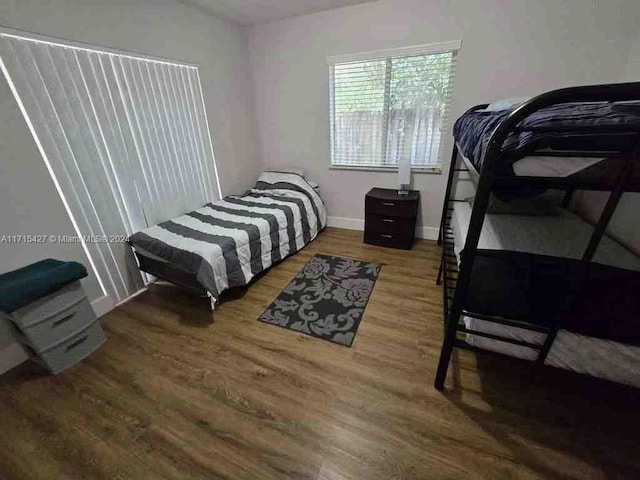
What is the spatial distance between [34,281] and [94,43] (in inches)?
65.5

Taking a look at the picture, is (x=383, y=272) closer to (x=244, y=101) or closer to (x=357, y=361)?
(x=357, y=361)

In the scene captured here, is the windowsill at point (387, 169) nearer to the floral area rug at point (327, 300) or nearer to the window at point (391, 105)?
the window at point (391, 105)

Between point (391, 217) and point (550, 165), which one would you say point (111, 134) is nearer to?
point (391, 217)

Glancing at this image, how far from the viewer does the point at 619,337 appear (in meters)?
0.96

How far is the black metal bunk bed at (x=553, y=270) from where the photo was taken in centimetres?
79

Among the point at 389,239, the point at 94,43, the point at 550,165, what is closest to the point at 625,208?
the point at 550,165

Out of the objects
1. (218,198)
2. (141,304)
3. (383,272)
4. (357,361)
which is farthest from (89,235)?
(383,272)

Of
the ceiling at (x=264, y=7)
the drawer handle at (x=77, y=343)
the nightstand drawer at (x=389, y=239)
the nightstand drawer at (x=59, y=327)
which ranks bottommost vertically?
the drawer handle at (x=77, y=343)

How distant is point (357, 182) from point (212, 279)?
2085 millimetres

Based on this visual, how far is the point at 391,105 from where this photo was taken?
2811 mm

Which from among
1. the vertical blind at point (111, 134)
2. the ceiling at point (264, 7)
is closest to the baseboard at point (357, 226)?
the vertical blind at point (111, 134)

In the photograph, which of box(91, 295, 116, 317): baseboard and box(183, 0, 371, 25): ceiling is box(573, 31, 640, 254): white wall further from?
box(91, 295, 116, 317): baseboard

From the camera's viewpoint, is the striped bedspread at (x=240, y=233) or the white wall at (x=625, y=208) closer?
the white wall at (x=625, y=208)

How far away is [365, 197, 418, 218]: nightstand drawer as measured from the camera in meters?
2.73
